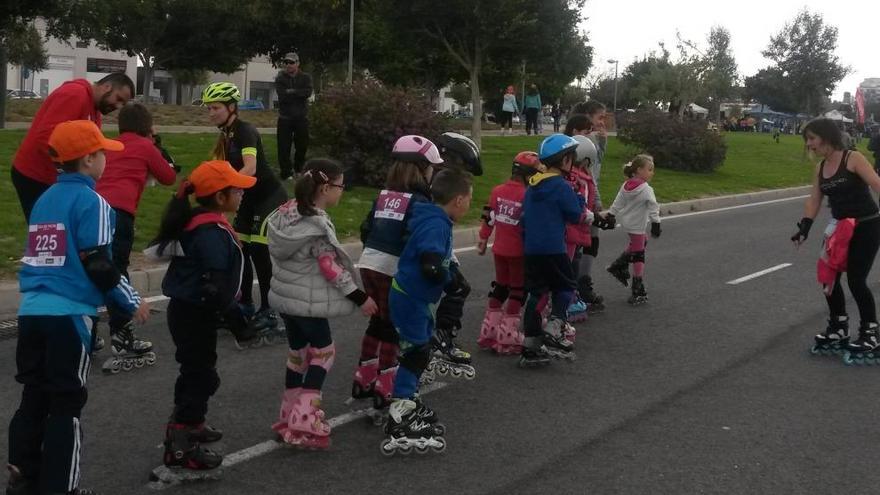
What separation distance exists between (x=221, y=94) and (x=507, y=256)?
2.34 meters

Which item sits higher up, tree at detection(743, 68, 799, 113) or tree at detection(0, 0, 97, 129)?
tree at detection(743, 68, 799, 113)

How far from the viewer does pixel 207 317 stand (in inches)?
188

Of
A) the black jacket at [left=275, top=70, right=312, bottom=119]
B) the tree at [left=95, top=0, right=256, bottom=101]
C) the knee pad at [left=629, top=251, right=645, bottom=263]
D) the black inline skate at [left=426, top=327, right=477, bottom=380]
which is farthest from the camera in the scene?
the tree at [left=95, top=0, right=256, bottom=101]

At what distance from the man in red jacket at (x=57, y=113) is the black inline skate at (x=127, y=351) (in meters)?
1.03

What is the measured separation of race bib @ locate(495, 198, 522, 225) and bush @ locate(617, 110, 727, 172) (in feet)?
Answer: 62.2

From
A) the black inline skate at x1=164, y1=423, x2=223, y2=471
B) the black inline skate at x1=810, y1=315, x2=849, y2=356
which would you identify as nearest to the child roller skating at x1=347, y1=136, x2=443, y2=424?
the black inline skate at x1=164, y1=423, x2=223, y2=471

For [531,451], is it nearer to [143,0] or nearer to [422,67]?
[422,67]

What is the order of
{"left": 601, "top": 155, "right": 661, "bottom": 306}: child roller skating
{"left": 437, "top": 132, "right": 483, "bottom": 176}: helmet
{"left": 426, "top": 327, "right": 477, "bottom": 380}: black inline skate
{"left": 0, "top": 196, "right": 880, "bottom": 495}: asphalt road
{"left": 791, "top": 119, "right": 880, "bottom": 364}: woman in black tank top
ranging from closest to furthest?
1. {"left": 0, "top": 196, "right": 880, "bottom": 495}: asphalt road
2. {"left": 437, "top": 132, "right": 483, "bottom": 176}: helmet
3. {"left": 426, "top": 327, "right": 477, "bottom": 380}: black inline skate
4. {"left": 791, "top": 119, "right": 880, "bottom": 364}: woman in black tank top
5. {"left": 601, "top": 155, "right": 661, "bottom": 306}: child roller skating

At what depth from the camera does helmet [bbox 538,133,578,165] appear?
689 centimetres

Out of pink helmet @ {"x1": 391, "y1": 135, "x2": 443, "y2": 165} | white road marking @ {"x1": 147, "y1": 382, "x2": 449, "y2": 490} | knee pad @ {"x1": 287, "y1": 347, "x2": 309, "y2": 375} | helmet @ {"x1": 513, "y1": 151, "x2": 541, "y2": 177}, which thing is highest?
pink helmet @ {"x1": 391, "y1": 135, "x2": 443, "y2": 165}

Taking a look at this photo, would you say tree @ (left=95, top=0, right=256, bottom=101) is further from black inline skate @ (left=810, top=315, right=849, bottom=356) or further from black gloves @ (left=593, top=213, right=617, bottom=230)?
black inline skate @ (left=810, top=315, right=849, bottom=356)

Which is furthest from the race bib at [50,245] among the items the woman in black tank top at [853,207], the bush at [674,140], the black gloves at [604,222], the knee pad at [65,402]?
the bush at [674,140]

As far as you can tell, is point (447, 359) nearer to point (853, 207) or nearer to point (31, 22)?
point (853, 207)

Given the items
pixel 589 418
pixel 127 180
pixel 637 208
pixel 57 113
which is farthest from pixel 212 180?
pixel 637 208
